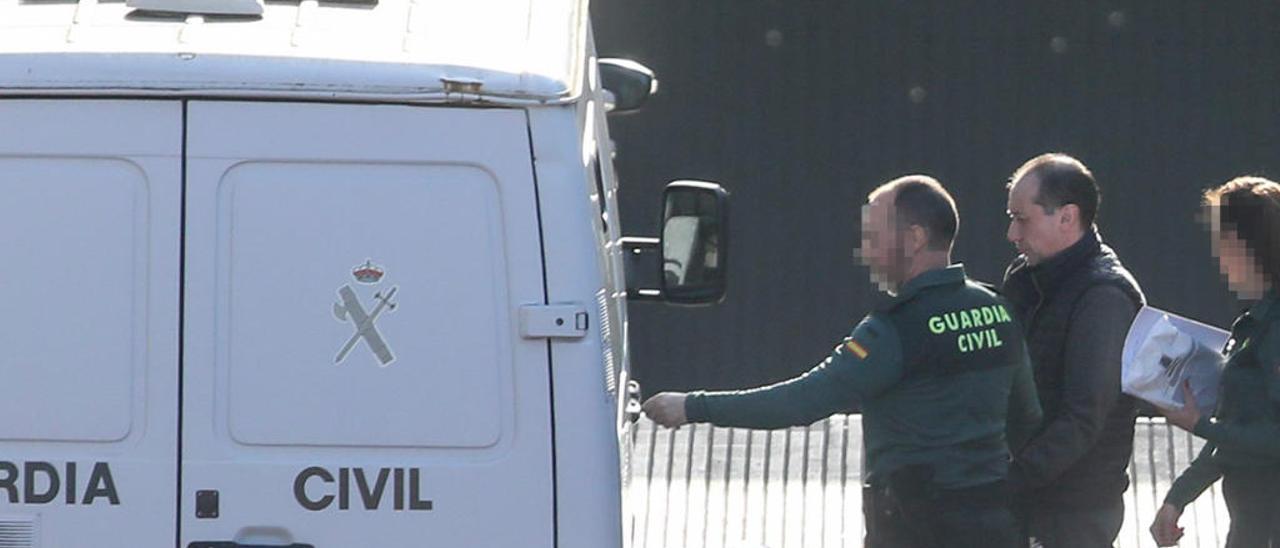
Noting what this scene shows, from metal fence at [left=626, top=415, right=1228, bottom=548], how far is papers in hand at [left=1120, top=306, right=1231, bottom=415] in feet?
10.2

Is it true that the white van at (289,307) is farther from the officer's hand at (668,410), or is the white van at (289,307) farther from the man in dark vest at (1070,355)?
the man in dark vest at (1070,355)

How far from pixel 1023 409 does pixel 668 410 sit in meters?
0.82

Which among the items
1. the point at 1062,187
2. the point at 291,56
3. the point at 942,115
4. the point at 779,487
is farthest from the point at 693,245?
the point at 942,115

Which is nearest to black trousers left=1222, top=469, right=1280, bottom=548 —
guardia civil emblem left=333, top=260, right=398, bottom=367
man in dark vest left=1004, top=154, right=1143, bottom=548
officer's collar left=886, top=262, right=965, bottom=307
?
man in dark vest left=1004, top=154, right=1143, bottom=548

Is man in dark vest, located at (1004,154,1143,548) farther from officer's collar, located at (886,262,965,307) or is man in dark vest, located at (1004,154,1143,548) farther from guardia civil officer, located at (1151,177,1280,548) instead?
officer's collar, located at (886,262,965,307)

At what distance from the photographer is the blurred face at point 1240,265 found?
4.27 metres

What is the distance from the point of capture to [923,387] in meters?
4.06

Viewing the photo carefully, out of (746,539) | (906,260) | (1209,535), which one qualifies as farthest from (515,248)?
(1209,535)

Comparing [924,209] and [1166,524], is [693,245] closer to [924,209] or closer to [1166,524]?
[924,209]

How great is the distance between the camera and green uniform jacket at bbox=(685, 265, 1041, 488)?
4020mm

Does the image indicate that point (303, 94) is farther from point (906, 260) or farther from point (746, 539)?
point (746, 539)

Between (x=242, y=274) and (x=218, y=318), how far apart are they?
3.4 inches

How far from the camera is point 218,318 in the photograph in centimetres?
339

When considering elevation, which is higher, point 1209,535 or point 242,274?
point 242,274
